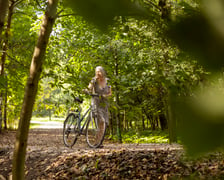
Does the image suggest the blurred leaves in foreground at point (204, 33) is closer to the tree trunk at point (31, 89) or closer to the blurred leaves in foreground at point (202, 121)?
the blurred leaves in foreground at point (202, 121)

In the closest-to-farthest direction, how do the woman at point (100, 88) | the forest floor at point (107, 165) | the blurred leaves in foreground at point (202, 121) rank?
the blurred leaves in foreground at point (202, 121)
the forest floor at point (107, 165)
the woman at point (100, 88)

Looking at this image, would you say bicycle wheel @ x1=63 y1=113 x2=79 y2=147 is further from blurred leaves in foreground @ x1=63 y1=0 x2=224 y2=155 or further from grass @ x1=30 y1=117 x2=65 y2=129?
grass @ x1=30 y1=117 x2=65 y2=129

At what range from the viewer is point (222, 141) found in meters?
0.32

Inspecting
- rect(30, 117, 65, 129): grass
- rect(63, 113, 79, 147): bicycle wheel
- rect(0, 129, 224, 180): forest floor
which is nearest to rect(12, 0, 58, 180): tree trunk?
rect(0, 129, 224, 180): forest floor

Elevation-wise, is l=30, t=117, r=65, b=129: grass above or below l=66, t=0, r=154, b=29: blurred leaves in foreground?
below

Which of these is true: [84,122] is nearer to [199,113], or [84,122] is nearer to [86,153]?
[86,153]

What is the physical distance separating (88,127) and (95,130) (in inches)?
12.8

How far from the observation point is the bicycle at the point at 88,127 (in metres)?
A: 5.70

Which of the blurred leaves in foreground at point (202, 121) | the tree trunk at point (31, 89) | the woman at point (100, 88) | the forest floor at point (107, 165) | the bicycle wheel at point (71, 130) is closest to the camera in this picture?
the blurred leaves in foreground at point (202, 121)

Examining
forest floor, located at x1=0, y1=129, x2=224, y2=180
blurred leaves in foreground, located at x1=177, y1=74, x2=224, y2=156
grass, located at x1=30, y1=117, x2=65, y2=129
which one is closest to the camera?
blurred leaves in foreground, located at x1=177, y1=74, x2=224, y2=156

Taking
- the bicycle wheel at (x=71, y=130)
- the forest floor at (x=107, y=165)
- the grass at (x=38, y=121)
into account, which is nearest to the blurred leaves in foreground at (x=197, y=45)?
the forest floor at (x=107, y=165)

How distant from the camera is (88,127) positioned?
6020 millimetres

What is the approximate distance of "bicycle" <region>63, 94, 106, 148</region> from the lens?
225 inches

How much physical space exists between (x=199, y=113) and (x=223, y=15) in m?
0.11
